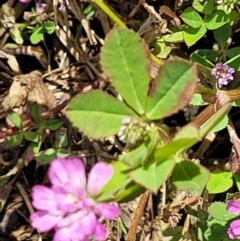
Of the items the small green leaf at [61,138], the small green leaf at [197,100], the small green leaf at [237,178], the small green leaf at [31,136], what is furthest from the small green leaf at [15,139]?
the small green leaf at [237,178]

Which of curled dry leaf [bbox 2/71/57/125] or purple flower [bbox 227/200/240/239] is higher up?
curled dry leaf [bbox 2/71/57/125]

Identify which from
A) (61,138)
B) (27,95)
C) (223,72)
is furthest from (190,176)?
(27,95)

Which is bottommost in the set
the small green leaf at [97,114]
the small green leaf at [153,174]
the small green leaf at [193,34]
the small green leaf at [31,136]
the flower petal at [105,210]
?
the small green leaf at [31,136]

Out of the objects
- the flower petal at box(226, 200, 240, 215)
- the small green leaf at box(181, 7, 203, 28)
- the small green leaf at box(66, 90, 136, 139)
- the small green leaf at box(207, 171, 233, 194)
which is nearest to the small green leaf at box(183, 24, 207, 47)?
the small green leaf at box(181, 7, 203, 28)

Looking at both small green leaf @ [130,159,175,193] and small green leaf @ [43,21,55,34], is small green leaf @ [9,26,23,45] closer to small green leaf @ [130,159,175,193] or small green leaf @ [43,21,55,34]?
small green leaf @ [43,21,55,34]

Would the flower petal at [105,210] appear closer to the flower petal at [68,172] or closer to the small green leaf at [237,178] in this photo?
the flower petal at [68,172]

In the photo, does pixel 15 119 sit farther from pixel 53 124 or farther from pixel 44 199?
pixel 44 199
